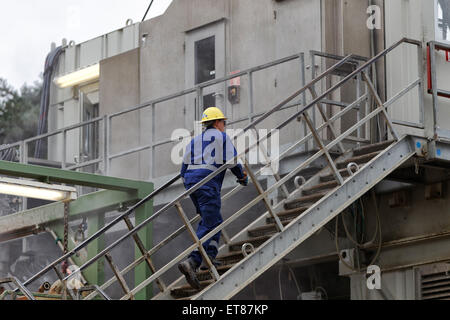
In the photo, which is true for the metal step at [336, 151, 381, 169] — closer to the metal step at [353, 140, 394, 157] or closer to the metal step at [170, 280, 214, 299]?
the metal step at [353, 140, 394, 157]

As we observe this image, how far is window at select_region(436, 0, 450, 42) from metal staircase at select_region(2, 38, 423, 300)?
0.41 meters

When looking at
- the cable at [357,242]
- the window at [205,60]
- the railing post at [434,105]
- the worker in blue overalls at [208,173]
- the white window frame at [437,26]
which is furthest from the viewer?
the window at [205,60]

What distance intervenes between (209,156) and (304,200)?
1522mm

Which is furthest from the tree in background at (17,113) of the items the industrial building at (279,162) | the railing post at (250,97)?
the railing post at (250,97)

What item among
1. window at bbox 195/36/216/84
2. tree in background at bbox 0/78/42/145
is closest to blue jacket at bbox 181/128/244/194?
window at bbox 195/36/216/84

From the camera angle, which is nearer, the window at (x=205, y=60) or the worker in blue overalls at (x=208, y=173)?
the worker in blue overalls at (x=208, y=173)

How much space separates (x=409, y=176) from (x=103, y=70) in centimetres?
659

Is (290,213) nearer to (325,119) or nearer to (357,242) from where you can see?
(325,119)

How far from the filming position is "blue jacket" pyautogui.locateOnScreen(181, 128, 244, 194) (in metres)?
12.1

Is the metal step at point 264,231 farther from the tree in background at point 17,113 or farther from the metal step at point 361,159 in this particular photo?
the tree in background at point 17,113

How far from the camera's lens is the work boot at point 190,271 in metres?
11.8

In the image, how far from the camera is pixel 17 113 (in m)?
38.8

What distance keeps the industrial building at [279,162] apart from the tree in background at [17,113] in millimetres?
19458

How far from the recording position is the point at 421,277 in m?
14.1
